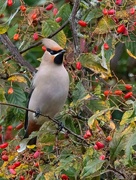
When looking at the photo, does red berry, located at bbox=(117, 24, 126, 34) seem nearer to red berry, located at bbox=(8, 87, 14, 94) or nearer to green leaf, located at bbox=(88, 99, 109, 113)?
green leaf, located at bbox=(88, 99, 109, 113)

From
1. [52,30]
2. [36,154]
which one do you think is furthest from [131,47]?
[36,154]

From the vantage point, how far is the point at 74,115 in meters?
3.16

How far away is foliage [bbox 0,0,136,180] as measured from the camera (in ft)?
8.89

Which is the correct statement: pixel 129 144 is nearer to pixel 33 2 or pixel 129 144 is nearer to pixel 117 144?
pixel 117 144

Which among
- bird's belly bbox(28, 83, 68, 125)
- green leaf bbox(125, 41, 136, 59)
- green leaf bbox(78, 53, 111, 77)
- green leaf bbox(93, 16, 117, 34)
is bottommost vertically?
bird's belly bbox(28, 83, 68, 125)

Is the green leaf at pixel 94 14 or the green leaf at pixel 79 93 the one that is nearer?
the green leaf at pixel 79 93

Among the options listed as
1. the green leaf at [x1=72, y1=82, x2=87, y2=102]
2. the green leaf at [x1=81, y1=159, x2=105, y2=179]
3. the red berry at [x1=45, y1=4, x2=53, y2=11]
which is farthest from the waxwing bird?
the green leaf at [x1=81, y1=159, x2=105, y2=179]

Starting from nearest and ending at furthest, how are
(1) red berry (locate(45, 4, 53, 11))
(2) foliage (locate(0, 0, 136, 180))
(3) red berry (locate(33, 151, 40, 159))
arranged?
1. (2) foliage (locate(0, 0, 136, 180))
2. (3) red berry (locate(33, 151, 40, 159))
3. (1) red berry (locate(45, 4, 53, 11))

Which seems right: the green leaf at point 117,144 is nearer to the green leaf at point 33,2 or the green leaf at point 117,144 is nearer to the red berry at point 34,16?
the red berry at point 34,16

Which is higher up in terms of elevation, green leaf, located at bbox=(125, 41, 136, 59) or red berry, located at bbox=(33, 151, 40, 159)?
red berry, located at bbox=(33, 151, 40, 159)

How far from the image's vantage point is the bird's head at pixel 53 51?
3.73 metres

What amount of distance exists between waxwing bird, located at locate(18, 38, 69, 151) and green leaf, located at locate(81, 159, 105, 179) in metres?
1.22

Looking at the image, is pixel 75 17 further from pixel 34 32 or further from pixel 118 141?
pixel 118 141

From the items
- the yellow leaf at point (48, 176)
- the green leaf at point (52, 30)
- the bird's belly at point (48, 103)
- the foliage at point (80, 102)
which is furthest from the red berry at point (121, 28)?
the yellow leaf at point (48, 176)
